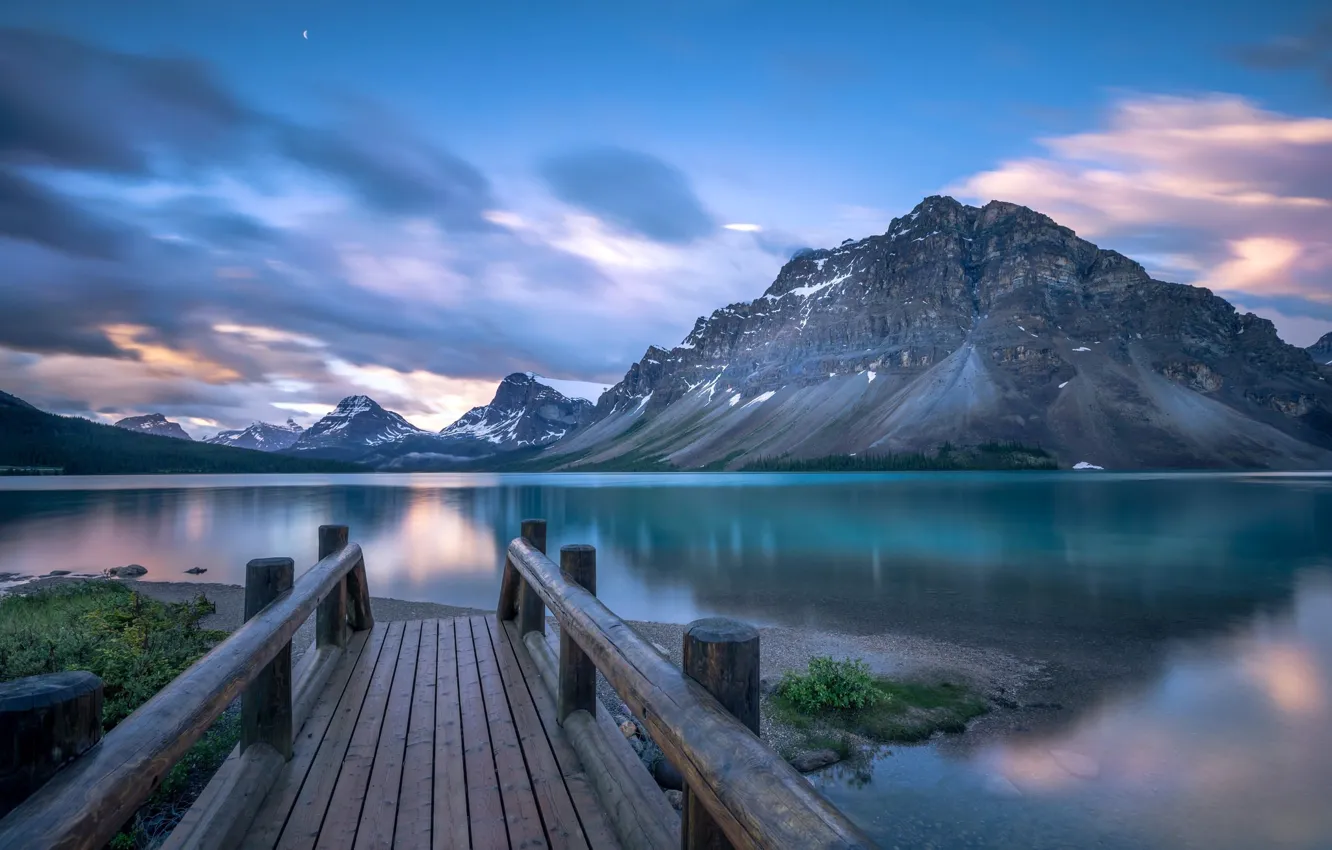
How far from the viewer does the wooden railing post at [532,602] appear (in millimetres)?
7879

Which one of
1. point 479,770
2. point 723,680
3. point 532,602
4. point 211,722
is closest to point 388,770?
point 479,770

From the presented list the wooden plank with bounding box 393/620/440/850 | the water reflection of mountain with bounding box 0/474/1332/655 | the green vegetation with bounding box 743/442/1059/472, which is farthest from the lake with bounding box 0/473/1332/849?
the green vegetation with bounding box 743/442/1059/472

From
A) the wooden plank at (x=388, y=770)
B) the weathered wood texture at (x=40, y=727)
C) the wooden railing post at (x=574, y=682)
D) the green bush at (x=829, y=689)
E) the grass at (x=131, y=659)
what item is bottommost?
the green bush at (x=829, y=689)

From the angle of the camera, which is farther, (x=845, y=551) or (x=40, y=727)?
(x=845, y=551)

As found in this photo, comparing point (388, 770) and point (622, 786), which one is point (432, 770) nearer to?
point (388, 770)

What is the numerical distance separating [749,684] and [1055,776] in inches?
348

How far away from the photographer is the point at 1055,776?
926 cm

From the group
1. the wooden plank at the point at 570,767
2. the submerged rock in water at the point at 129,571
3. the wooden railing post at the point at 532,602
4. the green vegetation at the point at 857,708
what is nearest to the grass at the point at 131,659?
the wooden plank at the point at 570,767

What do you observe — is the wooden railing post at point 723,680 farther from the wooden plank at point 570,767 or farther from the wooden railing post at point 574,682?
the wooden railing post at point 574,682

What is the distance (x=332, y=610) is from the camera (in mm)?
7773

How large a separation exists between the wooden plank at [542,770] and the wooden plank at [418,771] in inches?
27.1

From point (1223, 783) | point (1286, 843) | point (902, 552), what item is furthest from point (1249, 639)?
point (902, 552)

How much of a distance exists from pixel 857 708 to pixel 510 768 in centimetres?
789

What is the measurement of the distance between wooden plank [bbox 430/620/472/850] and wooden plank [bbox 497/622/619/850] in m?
0.68
